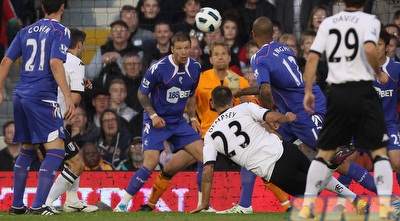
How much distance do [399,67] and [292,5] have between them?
433 cm

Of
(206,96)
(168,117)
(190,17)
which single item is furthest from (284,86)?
(190,17)

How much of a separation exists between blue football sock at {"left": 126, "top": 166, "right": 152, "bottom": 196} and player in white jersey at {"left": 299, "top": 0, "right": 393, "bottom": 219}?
11.3ft

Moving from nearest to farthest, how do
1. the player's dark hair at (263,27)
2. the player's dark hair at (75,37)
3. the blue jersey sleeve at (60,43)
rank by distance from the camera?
the blue jersey sleeve at (60,43) < the player's dark hair at (263,27) < the player's dark hair at (75,37)

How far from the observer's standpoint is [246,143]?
965 centimetres

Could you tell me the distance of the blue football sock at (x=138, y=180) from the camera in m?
11.0

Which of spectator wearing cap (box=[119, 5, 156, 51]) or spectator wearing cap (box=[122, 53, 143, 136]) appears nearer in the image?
spectator wearing cap (box=[122, 53, 143, 136])

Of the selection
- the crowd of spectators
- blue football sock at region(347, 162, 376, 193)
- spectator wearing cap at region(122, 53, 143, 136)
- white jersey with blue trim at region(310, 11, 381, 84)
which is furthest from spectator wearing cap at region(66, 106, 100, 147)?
white jersey with blue trim at region(310, 11, 381, 84)

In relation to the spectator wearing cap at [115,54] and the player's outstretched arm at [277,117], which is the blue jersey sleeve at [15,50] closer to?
the player's outstretched arm at [277,117]

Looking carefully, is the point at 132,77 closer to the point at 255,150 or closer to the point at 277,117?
the point at 255,150

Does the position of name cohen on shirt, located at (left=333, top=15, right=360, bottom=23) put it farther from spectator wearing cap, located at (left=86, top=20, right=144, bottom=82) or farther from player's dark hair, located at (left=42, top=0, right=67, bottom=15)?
spectator wearing cap, located at (left=86, top=20, right=144, bottom=82)

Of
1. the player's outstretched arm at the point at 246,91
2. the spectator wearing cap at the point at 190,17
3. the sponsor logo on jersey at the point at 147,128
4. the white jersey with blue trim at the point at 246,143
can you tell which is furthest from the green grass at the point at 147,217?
the spectator wearing cap at the point at 190,17

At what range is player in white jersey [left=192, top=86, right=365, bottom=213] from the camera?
9.55 m

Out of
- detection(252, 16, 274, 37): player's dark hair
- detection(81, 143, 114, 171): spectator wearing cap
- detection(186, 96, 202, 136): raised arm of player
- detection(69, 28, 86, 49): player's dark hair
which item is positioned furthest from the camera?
detection(81, 143, 114, 171): spectator wearing cap

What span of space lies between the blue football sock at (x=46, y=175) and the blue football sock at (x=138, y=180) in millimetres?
1659
